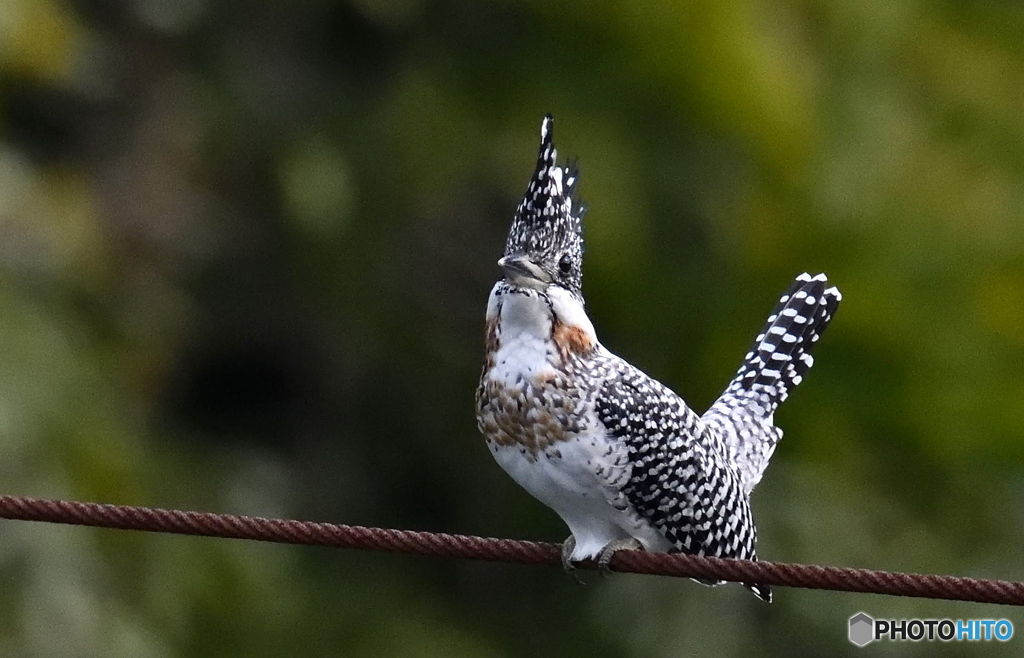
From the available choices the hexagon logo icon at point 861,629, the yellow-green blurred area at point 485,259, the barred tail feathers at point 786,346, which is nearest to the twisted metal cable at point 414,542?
the barred tail feathers at point 786,346

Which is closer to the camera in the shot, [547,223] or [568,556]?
[568,556]

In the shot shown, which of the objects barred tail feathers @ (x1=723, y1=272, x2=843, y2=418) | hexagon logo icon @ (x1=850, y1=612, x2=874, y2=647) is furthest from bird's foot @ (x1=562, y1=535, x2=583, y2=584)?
hexagon logo icon @ (x1=850, y1=612, x2=874, y2=647)

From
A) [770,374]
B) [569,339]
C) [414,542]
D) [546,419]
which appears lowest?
[414,542]

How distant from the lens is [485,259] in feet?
20.6

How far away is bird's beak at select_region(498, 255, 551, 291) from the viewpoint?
10.2 feet

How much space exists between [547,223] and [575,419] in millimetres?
398

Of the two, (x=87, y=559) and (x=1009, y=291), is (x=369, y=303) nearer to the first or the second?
(x=87, y=559)

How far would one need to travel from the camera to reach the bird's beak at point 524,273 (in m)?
3.10

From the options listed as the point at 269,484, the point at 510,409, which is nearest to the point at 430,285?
the point at 269,484

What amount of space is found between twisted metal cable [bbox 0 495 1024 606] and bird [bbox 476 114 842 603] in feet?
1.95

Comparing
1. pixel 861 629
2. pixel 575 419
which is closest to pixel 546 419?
pixel 575 419

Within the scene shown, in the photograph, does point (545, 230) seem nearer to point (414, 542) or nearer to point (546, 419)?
point (546, 419)

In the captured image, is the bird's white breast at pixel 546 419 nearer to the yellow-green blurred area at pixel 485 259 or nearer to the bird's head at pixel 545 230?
the bird's head at pixel 545 230

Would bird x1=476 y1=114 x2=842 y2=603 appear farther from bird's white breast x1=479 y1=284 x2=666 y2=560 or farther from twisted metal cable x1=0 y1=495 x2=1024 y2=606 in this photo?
twisted metal cable x1=0 y1=495 x2=1024 y2=606
